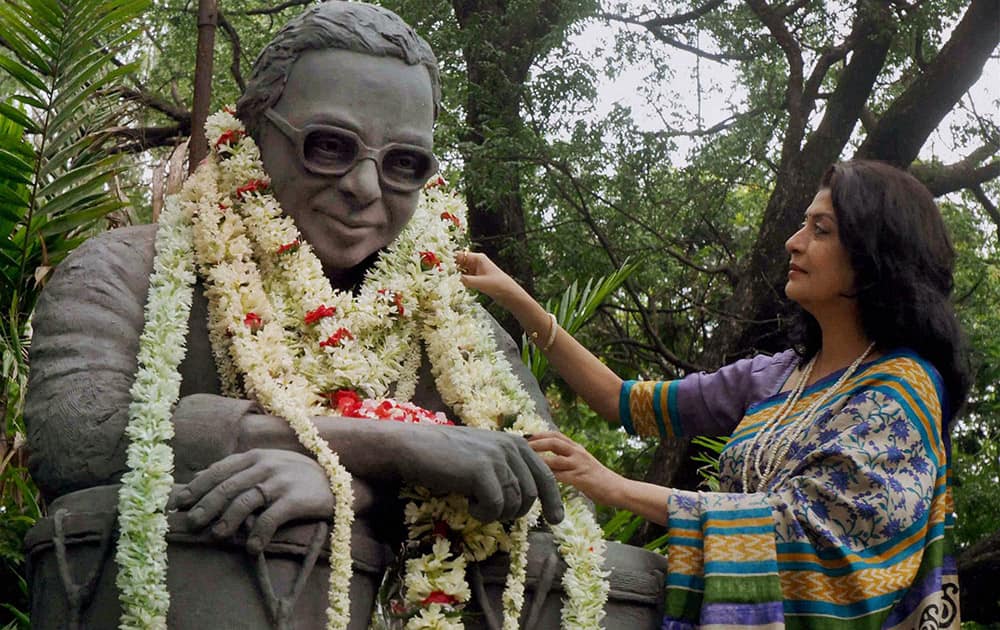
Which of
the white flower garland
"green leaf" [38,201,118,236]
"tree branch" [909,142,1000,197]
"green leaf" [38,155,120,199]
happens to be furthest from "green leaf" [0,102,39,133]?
"tree branch" [909,142,1000,197]

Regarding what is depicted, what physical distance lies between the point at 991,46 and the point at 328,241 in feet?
18.2

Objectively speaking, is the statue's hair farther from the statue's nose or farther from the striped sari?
the striped sari

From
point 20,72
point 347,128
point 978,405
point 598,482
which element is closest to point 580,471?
point 598,482

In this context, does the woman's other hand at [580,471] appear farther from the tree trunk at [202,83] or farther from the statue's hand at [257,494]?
the tree trunk at [202,83]

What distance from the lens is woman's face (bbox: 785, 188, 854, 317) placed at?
11.9 feet

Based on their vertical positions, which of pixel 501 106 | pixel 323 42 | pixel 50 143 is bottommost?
pixel 50 143

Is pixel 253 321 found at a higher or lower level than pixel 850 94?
lower

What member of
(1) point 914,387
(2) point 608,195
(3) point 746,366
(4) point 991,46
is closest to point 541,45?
(2) point 608,195

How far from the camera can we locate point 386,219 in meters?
3.46

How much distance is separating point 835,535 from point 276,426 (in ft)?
4.33

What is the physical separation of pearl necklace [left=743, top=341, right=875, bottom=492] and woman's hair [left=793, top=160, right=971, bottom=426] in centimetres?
12

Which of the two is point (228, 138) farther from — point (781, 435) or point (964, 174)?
point (964, 174)

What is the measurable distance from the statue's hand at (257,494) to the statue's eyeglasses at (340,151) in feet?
2.64

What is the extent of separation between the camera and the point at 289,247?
3.35 metres
